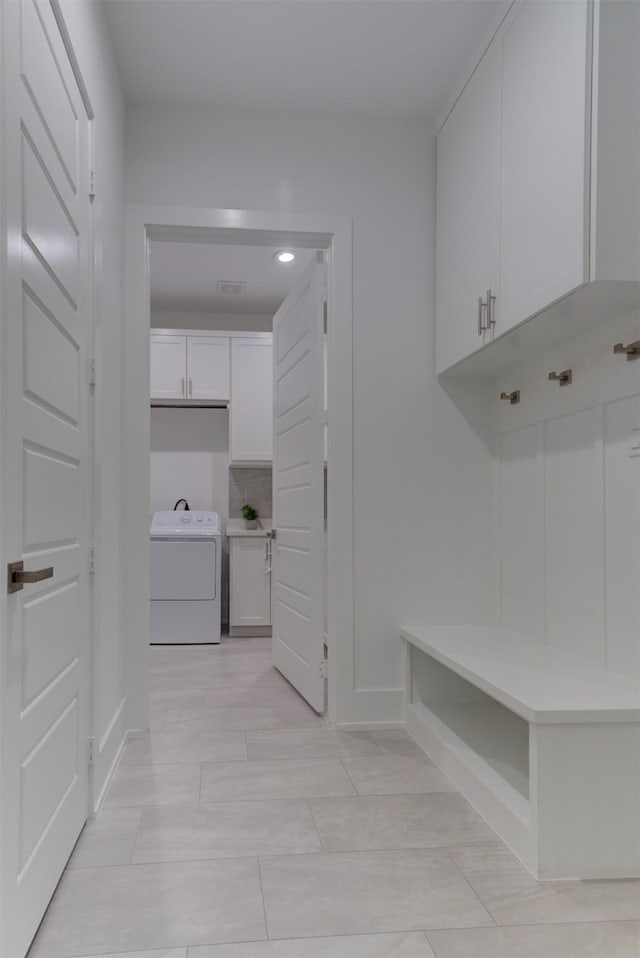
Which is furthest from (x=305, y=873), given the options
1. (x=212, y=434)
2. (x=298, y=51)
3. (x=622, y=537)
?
(x=212, y=434)

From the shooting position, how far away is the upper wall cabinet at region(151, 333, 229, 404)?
228 inches

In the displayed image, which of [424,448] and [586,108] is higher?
[586,108]

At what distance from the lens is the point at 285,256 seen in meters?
4.84

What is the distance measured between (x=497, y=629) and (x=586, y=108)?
2070 mm

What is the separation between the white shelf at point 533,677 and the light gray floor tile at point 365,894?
1.57 feet

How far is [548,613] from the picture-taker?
2840 millimetres

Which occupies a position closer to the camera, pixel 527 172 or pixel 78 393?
pixel 78 393

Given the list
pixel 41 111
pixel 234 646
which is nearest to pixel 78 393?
pixel 41 111

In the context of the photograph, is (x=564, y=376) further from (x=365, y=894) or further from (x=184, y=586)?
(x=184, y=586)

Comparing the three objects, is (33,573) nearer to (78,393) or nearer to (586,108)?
(78,393)

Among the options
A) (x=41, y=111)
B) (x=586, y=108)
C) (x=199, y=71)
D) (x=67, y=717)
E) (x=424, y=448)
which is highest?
(x=199, y=71)

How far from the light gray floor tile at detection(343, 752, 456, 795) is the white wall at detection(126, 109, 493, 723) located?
43cm

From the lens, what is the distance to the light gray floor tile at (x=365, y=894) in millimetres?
1710

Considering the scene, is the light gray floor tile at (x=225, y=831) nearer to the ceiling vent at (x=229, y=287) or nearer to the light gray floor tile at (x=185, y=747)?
the light gray floor tile at (x=185, y=747)
